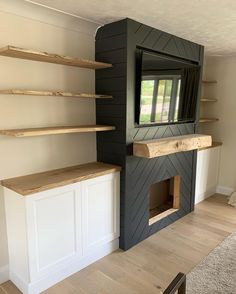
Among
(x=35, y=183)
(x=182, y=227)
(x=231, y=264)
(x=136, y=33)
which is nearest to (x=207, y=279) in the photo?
(x=231, y=264)

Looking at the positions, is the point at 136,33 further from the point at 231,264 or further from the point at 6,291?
the point at 6,291

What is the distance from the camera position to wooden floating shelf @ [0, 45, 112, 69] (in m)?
1.78

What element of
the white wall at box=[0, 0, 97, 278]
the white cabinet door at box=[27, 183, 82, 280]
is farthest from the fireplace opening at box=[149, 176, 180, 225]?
the white cabinet door at box=[27, 183, 82, 280]

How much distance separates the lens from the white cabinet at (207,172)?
3.83 m

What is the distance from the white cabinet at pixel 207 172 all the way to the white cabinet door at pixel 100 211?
1.75 metres

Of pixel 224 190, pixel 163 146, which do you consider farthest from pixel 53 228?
pixel 224 190

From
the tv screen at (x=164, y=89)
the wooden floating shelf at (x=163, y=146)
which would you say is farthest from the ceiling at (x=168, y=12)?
the wooden floating shelf at (x=163, y=146)

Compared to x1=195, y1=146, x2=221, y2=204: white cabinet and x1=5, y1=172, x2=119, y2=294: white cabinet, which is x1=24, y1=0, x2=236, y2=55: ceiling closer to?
x1=5, y1=172, x2=119, y2=294: white cabinet

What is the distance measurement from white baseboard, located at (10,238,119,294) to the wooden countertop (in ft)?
2.40

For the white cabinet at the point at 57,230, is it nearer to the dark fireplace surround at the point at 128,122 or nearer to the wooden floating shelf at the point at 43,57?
the dark fireplace surround at the point at 128,122

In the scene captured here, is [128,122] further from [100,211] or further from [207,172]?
[207,172]

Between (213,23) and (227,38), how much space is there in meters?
0.65

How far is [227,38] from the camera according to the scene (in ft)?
9.86

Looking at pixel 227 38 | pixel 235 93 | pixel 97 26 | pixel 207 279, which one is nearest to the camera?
pixel 207 279
